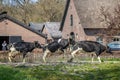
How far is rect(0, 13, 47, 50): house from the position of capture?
5747 cm

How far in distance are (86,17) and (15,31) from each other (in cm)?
1150

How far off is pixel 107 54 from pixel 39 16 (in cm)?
6741

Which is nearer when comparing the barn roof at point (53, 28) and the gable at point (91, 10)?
the gable at point (91, 10)

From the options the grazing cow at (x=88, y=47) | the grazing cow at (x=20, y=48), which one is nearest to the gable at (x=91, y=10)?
the grazing cow at (x=88, y=47)

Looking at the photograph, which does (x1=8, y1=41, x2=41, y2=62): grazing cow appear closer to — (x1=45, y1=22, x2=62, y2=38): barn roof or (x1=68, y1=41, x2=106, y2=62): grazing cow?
(x1=68, y1=41, x2=106, y2=62): grazing cow

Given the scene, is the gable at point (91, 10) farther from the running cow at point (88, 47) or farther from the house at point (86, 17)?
the running cow at point (88, 47)

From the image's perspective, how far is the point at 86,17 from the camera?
61.2 m

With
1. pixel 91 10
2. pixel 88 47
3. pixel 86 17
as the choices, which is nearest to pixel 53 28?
pixel 91 10

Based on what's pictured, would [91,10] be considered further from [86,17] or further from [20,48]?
[20,48]

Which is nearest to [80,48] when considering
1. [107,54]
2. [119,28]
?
[107,54]

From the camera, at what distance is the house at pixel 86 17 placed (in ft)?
199

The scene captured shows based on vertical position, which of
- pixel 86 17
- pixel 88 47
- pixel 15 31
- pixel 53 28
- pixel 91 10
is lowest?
pixel 88 47

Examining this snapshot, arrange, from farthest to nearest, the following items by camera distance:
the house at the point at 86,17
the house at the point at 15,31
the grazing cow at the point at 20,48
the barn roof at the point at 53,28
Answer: the barn roof at the point at 53,28
the house at the point at 86,17
the house at the point at 15,31
the grazing cow at the point at 20,48

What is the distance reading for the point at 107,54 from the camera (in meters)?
33.4
